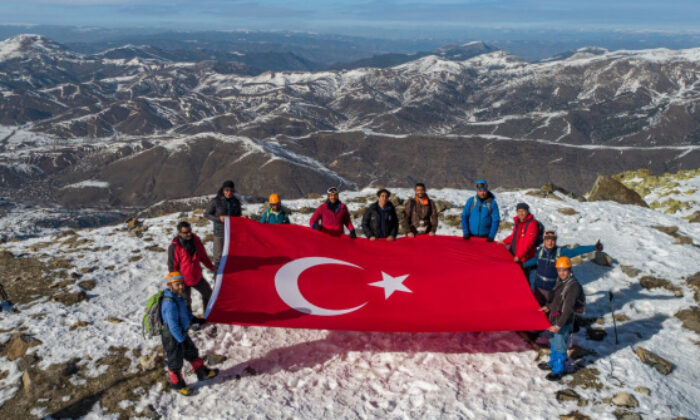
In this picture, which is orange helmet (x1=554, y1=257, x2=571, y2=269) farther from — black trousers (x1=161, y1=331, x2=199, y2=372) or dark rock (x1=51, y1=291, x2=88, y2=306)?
dark rock (x1=51, y1=291, x2=88, y2=306)

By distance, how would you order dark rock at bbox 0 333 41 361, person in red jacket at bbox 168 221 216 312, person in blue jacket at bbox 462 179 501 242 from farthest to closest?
person in blue jacket at bbox 462 179 501 242 < person in red jacket at bbox 168 221 216 312 < dark rock at bbox 0 333 41 361

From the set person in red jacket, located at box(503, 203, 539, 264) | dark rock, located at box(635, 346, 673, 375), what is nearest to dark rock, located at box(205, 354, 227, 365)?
person in red jacket, located at box(503, 203, 539, 264)

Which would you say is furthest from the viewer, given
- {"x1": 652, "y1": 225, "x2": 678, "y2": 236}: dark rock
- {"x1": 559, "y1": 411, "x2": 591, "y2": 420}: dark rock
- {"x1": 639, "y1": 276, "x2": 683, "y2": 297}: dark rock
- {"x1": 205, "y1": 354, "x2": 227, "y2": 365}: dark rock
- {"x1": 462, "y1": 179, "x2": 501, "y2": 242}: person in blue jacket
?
{"x1": 652, "y1": 225, "x2": 678, "y2": 236}: dark rock

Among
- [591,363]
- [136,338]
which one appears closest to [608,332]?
[591,363]

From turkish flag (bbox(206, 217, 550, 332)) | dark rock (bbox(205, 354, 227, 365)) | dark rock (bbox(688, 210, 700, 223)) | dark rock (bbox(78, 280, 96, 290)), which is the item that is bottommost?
dark rock (bbox(78, 280, 96, 290))

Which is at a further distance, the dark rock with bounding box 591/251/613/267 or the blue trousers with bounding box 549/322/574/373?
the dark rock with bounding box 591/251/613/267

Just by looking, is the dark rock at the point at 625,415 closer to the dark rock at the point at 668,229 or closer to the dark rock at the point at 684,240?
the dark rock at the point at 684,240

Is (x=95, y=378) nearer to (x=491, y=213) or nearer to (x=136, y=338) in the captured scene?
(x=136, y=338)
